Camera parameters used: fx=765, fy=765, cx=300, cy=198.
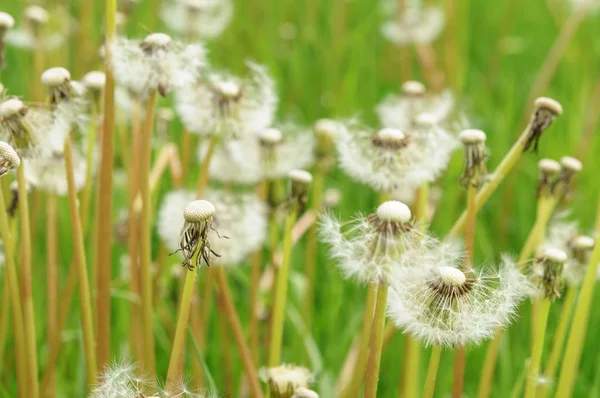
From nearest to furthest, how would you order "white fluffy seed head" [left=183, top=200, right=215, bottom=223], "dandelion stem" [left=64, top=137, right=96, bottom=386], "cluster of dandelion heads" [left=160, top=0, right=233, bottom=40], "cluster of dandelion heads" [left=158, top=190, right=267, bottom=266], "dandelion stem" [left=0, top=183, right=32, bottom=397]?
"white fluffy seed head" [left=183, top=200, right=215, bottom=223] < "dandelion stem" [left=0, top=183, right=32, bottom=397] < "dandelion stem" [left=64, top=137, right=96, bottom=386] < "cluster of dandelion heads" [left=158, top=190, right=267, bottom=266] < "cluster of dandelion heads" [left=160, top=0, right=233, bottom=40]

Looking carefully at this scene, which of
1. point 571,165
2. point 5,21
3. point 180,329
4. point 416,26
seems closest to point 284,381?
point 180,329

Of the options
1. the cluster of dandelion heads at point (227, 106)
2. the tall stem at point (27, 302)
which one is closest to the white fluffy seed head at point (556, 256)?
the cluster of dandelion heads at point (227, 106)

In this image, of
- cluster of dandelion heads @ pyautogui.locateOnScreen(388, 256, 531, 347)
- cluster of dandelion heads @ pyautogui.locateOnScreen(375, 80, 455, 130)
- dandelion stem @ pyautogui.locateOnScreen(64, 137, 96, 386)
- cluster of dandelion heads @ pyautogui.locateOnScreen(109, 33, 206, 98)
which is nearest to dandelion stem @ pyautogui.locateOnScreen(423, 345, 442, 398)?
cluster of dandelion heads @ pyautogui.locateOnScreen(388, 256, 531, 347)

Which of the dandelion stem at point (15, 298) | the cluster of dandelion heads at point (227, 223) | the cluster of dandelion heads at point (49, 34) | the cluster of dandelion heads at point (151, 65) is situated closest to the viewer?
the dandelion stem at point (15, 298)

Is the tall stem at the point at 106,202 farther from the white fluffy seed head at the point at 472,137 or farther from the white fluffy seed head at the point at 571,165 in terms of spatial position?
the white fluffy seed head at the point at 571,165

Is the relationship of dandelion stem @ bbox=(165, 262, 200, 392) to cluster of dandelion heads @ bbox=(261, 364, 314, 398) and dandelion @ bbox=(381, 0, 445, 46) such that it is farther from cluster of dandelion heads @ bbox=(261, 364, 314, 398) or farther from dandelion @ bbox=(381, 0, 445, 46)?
dandelion @ bbox=(381, 0, 445, 46)

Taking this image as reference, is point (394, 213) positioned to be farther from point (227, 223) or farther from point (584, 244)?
point (227, 223)
